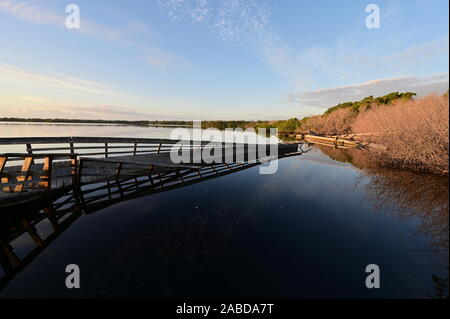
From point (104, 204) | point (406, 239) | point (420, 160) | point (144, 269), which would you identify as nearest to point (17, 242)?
point (104, 204)

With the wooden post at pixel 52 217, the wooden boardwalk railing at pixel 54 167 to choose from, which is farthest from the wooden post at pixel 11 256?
the wooden boardwalk railing at pixel 54 167

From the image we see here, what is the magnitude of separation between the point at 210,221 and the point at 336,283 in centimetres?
381

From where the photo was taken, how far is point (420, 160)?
1377 cm

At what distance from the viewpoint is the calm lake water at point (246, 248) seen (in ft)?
12.2

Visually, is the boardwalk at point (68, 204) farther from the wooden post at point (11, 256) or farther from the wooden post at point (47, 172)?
the wooden post at point (47, 172)

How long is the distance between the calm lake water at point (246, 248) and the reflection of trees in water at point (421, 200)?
54mm

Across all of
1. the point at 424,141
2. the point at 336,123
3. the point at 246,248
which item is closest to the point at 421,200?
the point at 424,141

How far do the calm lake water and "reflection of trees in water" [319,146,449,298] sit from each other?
5cm

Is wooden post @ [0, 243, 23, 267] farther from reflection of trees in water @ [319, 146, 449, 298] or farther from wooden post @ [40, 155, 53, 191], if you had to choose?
reflection of trees in water @ [319, 146, 449, 298]

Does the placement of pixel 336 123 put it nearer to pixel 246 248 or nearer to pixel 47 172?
pixel 246 248

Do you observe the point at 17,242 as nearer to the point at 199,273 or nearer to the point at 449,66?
the point at 199,273

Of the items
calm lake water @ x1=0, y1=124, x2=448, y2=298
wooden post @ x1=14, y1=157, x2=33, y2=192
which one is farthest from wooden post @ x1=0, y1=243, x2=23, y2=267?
wooden post @ x1=14, y1=157, x2=33, y2=192

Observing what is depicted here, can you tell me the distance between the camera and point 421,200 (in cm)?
858

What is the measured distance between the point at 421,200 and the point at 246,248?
922cm
